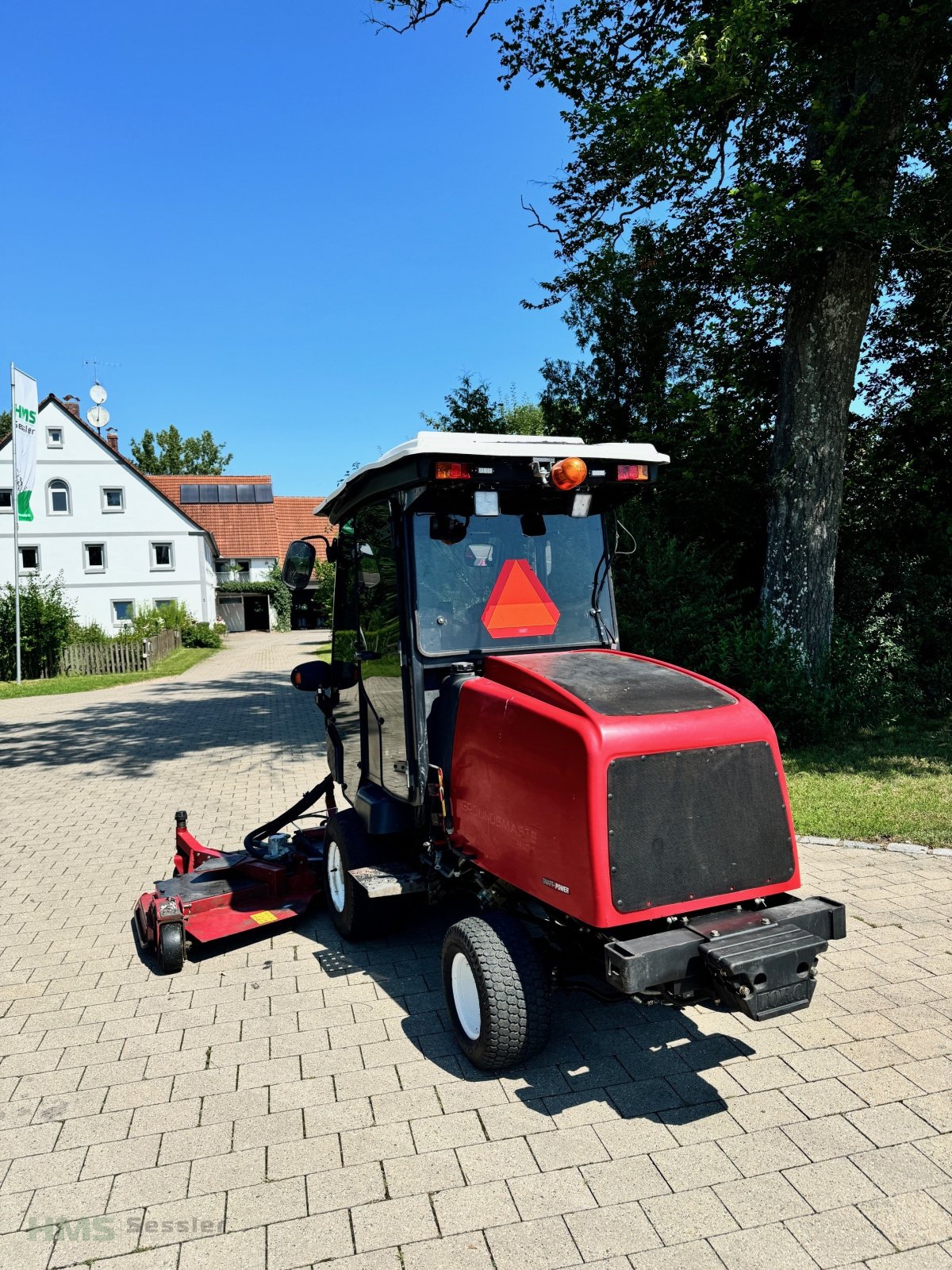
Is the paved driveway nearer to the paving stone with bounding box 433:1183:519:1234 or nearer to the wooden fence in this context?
the paving stone with bounding box 433:1183:519:1234

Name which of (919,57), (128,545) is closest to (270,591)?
(128,545)

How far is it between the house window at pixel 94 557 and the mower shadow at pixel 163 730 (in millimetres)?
19222

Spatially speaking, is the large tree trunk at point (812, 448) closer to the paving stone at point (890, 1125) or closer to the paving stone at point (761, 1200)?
the paving stone at point (890, 1125)

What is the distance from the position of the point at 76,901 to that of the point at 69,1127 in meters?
2.79

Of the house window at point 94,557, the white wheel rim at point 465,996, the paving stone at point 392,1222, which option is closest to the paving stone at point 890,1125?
the white wheel rim at point 465,996

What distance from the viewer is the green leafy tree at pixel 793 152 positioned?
8.32 meters

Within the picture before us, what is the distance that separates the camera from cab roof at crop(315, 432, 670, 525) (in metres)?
Result: 3.66

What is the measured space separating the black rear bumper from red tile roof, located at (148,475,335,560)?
44343mm

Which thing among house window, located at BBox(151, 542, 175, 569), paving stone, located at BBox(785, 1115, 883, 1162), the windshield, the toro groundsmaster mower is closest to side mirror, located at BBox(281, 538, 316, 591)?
the toro groundsmaster mower

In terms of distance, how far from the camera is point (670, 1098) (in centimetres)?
332

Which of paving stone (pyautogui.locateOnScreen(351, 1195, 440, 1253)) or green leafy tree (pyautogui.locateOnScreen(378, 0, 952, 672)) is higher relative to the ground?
green leafy tree (pyautogui.locateOnScreen(378, 0, 952, 672))

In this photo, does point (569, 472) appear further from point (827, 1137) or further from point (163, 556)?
point (163, 556)

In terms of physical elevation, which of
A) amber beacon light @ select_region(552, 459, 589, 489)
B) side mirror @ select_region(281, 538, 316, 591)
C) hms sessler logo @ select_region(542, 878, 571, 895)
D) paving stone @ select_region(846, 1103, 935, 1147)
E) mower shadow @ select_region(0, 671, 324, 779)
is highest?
amber beacon light @ select_region(552, 459, 589, 489)

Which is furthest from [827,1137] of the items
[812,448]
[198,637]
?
[198,637]
